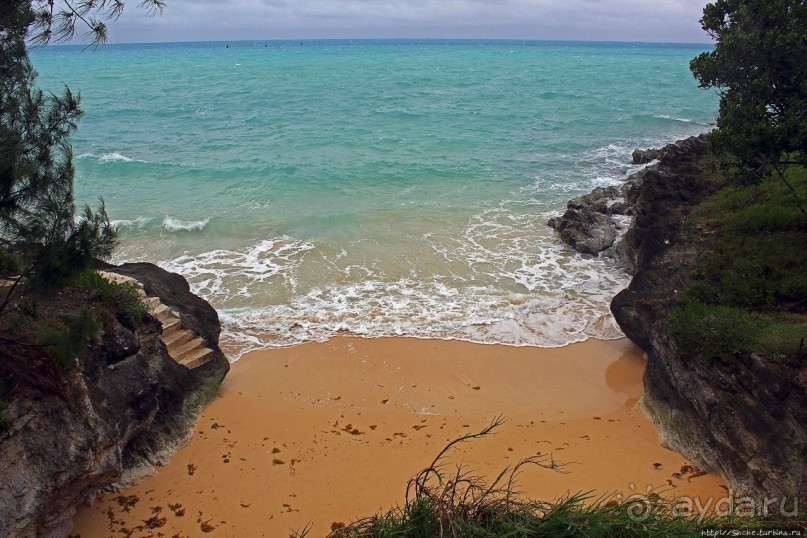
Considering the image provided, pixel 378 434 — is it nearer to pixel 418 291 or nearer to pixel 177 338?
pixel 177 338

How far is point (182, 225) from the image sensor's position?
21484mm

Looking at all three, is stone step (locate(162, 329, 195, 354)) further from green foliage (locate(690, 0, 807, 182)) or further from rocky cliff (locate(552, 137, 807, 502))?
green foliage (locate(690, 0, 807, 182))

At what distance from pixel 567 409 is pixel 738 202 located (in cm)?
733

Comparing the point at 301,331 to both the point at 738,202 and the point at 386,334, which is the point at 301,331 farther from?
the point at 738,202

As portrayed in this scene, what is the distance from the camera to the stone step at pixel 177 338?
11680 millimetres

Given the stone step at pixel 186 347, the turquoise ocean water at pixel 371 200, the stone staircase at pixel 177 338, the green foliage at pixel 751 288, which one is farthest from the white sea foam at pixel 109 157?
the green foliage at pixel 751 288

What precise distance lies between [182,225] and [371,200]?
768cm

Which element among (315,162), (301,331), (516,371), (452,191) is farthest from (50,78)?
(516,371)

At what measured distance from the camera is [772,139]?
33.4ft

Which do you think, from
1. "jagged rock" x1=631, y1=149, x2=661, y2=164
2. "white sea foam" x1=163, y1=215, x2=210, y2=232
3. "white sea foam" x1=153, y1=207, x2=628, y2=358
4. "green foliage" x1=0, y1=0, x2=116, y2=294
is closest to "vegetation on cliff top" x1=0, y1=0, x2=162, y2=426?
"green foliage" x1=0, y1=0, x2=116, y2=294

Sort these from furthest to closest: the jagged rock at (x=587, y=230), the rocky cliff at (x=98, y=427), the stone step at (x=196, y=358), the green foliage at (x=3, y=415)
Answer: the jagged rock at (x=587, y=230) → the stone step at (x=196, y=358) → the rocky cliff at (x=98, y=427) → the green foliage at (x=3, y=415)

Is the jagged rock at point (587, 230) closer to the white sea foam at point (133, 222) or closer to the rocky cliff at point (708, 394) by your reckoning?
the rocky cliff at point (708, 394)

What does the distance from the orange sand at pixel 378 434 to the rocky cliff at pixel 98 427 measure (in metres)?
0.47

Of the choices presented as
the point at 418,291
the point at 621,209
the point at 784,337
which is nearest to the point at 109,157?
the point at 418,291
